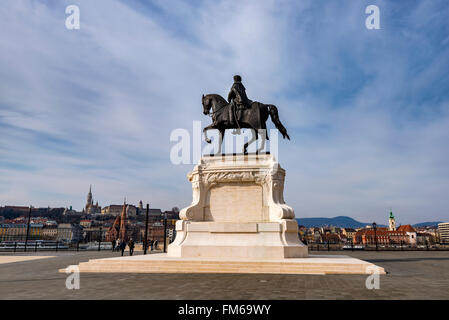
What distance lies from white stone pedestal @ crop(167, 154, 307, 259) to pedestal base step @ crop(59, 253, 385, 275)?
5.48ft

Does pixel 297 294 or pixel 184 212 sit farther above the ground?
pixel 184 212

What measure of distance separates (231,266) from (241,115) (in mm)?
7927

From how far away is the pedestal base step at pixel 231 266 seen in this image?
11.4m

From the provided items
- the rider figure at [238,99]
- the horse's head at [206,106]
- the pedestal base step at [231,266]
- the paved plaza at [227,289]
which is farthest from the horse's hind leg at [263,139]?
the paved plaza at [227,289]

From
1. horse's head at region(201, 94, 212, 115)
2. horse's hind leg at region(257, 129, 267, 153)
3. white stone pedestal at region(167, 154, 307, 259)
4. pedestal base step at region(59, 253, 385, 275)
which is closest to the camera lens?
pedestal base step at region(59, 253, 385, 275)

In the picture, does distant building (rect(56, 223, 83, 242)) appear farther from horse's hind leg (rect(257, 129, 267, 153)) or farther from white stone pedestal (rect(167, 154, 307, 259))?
horse's hind leg (rect(257, 129, 267, 153))

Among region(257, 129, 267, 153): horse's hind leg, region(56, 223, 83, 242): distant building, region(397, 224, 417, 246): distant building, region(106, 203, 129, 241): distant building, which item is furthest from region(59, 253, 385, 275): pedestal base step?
region(56, 223, 83, 242): distant building

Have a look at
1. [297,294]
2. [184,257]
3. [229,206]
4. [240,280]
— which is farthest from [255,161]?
[297,294]

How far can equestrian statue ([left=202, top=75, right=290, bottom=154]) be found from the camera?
16688 millimetres

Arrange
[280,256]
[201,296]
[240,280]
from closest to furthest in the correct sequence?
[201,296]
[240,280]
[280,256]
